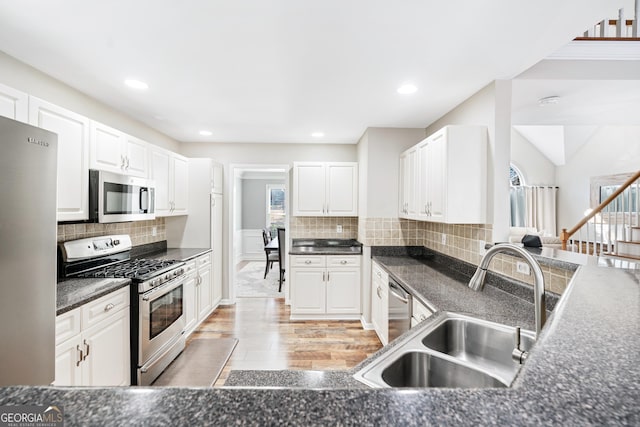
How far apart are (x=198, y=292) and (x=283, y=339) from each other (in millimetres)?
1215

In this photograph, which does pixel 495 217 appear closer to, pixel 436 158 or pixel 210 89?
pixel 436 158

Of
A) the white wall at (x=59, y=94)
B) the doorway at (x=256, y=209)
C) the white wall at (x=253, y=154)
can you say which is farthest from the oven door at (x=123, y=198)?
the doorway at (x=256, y=209)

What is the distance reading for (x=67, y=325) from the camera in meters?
1.78

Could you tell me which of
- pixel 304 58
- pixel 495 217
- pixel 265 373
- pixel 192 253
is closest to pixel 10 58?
pixel 304 58

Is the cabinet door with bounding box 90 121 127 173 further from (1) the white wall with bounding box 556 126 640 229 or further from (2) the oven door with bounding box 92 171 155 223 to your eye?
(1) the white wall with bounding box 556 126 640 229

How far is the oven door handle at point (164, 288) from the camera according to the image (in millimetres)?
2430

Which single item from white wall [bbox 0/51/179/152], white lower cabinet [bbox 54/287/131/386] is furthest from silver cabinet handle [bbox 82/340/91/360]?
white wall [bbox 0/51/179/152]

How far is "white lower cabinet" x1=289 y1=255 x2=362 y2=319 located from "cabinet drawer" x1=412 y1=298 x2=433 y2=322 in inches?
65.6

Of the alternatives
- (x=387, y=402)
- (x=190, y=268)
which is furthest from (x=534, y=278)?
(x=190, y=268)

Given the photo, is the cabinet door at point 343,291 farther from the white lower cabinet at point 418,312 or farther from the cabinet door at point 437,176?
the white lower cabinet at point 418,312

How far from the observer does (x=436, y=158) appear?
8.92ft

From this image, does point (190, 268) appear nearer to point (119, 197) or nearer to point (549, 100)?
point (119, 197)

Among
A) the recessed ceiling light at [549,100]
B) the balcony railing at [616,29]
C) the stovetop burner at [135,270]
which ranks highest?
the balcony railing at [616,29]

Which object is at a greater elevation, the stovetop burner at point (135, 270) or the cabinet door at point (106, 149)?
the cabinet door at point (106, 149)
